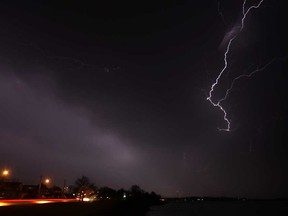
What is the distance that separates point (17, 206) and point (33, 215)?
2181 mm

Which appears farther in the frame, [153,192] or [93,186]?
[153,192]

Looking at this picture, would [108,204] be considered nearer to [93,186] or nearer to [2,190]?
[2,190]

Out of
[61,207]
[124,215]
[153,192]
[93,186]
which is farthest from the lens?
[153,192]

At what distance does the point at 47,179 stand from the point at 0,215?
31.5 meters

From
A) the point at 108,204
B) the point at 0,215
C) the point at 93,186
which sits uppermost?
the point at 93,186

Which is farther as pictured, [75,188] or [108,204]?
[75,188]

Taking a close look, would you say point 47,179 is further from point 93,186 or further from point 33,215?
point 93,186

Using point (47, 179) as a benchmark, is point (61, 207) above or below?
below

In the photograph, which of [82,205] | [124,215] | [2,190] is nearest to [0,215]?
[82,205]

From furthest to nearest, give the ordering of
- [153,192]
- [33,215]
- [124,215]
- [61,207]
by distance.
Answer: [153,192]
[124,215]
[61,207]
[33,215]

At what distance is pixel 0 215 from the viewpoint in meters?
17.0

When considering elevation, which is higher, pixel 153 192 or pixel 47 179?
pixel 153 192

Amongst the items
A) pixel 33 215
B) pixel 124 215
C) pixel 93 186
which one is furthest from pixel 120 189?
pixel 33 215

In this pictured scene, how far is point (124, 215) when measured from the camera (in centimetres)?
6400
